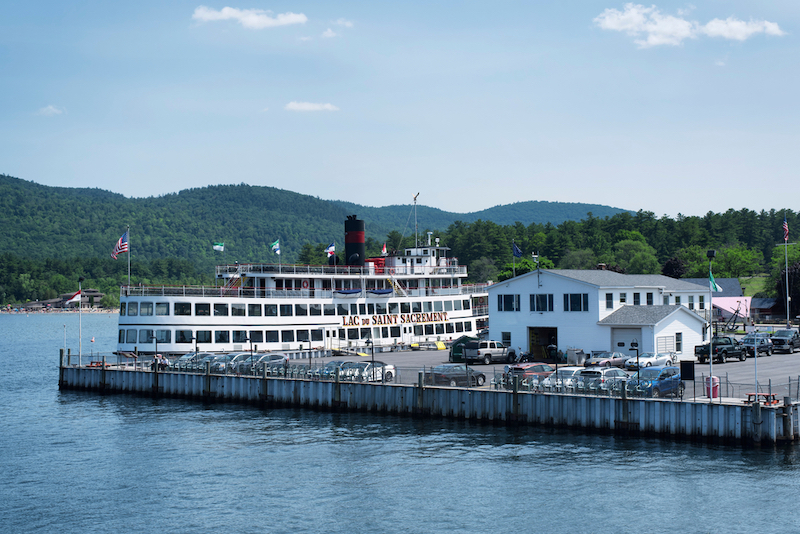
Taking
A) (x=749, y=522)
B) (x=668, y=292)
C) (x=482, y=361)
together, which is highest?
(x=668, y=292)

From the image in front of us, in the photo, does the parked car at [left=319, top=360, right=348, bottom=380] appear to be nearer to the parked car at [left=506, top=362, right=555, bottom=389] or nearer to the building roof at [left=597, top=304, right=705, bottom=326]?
the parked car at [left=506, top=362, right=555, bottom=389]

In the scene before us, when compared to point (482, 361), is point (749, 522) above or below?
below

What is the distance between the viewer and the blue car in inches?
1449

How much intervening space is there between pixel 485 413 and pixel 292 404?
42.0ft

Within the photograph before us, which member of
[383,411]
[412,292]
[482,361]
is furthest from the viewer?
[412,292]

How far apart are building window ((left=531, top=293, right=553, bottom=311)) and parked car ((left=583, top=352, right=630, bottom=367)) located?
731 centimetres

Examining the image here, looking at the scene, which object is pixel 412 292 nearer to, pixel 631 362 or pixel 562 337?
pixel 562 337

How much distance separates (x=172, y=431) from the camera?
42156mm

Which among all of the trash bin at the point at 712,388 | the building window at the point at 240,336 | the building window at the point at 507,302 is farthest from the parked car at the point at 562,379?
the building window at the point at 240,336

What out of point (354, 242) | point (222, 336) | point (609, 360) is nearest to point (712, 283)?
point (609, 360)

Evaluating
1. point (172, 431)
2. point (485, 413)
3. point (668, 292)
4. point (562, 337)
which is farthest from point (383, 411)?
point (668, 292)

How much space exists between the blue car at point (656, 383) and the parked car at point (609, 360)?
12.0 m

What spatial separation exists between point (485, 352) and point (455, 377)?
1584 cm

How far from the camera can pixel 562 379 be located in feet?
131
